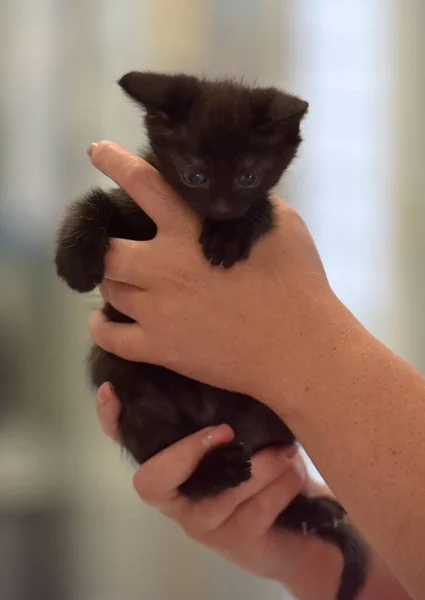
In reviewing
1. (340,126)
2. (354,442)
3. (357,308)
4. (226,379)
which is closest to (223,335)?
(226,379)

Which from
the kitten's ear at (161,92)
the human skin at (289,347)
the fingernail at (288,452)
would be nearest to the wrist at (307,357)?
the human skin at (289,347)

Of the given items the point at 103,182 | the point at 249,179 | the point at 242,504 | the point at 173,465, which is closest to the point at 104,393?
the point at 173,465

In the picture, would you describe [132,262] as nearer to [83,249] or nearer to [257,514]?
[83,249]

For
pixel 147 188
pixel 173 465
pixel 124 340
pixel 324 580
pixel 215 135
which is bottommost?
pixel 324 580

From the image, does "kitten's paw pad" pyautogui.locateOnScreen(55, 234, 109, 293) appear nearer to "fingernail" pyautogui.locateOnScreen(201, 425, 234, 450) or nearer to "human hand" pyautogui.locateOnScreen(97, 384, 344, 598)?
"human hand" pyautogui.locateOnScreen(97, 384, 344, 598)

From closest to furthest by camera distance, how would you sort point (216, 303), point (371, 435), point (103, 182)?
point (371, 435)
point (216, 303)
point (103, 182)

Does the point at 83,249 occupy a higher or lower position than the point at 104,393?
higher

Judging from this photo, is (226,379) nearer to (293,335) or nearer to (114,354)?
(293,335)

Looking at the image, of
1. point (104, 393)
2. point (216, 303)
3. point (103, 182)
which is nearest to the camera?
point (216, 303)

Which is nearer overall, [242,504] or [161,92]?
[161,92]
